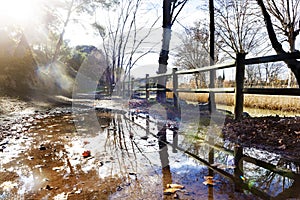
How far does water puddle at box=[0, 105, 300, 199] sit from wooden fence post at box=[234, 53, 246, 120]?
0.81m

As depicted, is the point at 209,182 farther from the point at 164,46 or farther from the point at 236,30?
the point at 236,30

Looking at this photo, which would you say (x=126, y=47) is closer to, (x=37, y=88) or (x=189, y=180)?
(x=37, y=88)

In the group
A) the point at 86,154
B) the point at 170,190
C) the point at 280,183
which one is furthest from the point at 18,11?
the point at 280,183

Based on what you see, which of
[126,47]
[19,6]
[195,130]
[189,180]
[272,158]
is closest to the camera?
[189,180]

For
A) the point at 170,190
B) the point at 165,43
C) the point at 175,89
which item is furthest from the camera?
the point at 165,43

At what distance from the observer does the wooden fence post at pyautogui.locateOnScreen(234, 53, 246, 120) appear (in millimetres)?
3479

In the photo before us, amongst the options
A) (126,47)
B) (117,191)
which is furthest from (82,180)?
(126,47)

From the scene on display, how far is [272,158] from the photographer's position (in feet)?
6.97

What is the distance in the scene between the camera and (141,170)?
189cm

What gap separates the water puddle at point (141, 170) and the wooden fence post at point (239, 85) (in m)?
0.81

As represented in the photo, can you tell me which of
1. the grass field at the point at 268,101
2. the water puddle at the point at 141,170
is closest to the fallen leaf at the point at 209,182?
the water puddle at the point at 141,170

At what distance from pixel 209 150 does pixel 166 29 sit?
241 inches

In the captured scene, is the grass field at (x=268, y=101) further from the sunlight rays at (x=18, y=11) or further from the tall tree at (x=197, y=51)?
the sunlight rays at (x=18, y=11)

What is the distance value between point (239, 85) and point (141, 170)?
7.56 feet
